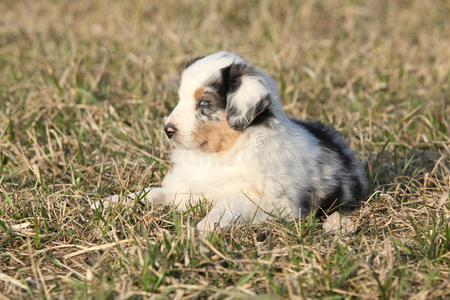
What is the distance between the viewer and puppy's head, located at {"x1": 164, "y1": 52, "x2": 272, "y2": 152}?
376 cm

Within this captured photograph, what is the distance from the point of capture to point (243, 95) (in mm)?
3744

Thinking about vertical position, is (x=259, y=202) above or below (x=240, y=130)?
below

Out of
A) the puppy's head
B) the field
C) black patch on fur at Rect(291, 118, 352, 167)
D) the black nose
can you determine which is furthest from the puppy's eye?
black patch on fur at Rect(291, 118, 352, 167)

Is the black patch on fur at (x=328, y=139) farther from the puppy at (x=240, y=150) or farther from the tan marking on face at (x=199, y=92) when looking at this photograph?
the tan marking on face at (x=199, y=92)

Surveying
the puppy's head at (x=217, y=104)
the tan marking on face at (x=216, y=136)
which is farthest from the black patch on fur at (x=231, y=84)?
the tan marking on face at (x=216, y=136)

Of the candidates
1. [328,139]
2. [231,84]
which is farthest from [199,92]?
[328,139]

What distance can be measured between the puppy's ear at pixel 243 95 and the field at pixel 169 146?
29.8 inches

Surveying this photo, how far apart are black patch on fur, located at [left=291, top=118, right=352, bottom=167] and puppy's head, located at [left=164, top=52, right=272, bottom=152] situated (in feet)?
2.59

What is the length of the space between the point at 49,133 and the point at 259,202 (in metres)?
2.68

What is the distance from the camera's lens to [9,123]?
17.8 feet

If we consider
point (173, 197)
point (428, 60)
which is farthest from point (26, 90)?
point (428, 60)

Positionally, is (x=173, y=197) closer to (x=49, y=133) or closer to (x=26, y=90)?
(x=49, y=133)

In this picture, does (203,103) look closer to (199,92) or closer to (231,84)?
(199,92)

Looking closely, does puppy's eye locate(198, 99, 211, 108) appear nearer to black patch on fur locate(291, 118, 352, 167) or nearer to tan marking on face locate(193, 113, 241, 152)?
tan marking on face locate(193, 113, 241, 152)
